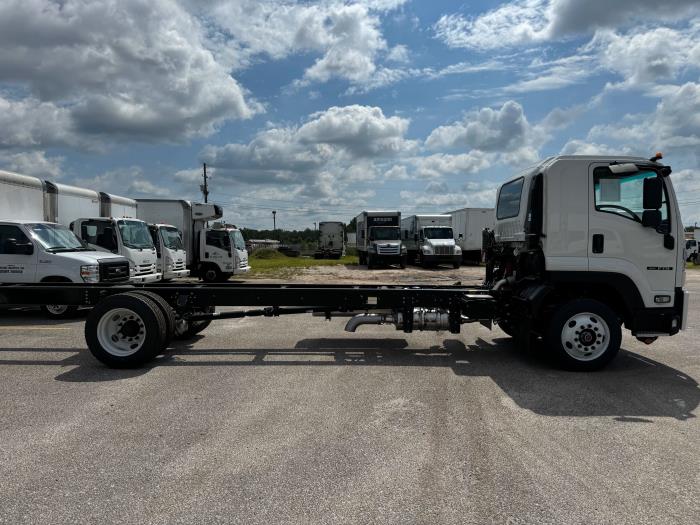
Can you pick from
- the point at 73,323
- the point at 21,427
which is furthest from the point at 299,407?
the point at 73,323

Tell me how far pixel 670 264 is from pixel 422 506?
5118 millimetres

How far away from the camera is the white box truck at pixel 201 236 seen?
67.4 feet

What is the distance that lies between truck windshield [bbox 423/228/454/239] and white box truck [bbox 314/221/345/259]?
56.0ft

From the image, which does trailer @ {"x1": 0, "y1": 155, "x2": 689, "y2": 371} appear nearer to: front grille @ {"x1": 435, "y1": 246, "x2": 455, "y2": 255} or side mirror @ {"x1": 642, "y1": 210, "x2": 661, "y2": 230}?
side mirror @ {"x1": 642, "y1": 210, "x2": 661, "y2": 230}

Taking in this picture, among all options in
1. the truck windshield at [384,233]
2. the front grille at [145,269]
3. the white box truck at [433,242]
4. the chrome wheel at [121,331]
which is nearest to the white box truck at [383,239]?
the truck windshield at [384,233]

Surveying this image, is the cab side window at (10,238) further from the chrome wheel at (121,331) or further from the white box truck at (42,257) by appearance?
the chrome wheel at (121,331)

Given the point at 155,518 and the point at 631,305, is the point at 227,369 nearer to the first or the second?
the point at 155,518

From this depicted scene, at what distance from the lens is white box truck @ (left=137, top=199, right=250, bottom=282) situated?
2053 cm

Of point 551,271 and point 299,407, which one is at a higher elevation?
point 551,271

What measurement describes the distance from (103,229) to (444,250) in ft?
65.4

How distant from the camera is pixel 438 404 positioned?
5.32m

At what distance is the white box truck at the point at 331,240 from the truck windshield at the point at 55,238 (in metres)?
35.0

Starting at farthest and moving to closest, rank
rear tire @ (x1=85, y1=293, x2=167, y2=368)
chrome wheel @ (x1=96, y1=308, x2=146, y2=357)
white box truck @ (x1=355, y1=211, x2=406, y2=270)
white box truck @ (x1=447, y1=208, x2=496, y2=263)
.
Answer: white box truck @ (x1=447, y1=208, x2=496, y2=263), white box truck @ (x1=355, y1=211, x2=406, y2=270), chrome wheel @ (x1=96, y1=308, x2=146, y2=357), rear tire @ (x1=85, y1=293, x2=167, y2=368)

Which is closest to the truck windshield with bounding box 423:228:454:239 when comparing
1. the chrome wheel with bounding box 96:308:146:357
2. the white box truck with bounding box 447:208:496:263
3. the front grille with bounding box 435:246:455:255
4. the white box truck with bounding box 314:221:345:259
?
the front grille with bounding box 435:246:455:255
